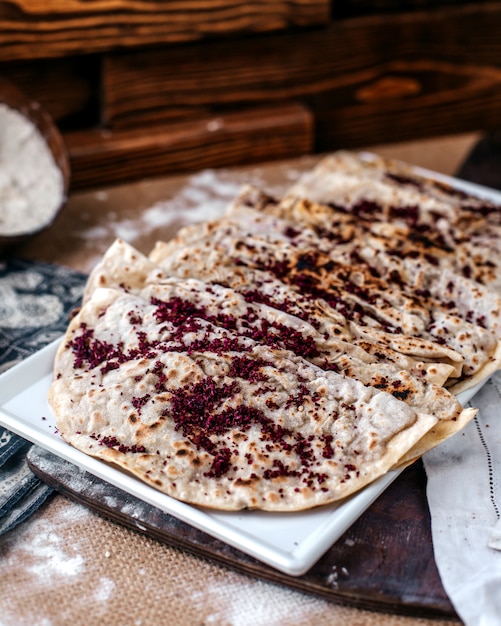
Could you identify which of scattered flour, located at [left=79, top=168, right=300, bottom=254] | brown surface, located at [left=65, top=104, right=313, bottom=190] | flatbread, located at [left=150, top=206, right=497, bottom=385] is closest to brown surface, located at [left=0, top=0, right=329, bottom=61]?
brown surface, located at [left=65, top=104, right=313, bottom=190]

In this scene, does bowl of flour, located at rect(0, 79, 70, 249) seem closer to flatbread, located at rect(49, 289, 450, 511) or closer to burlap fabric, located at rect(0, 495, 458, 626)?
flatbread, located at rect(49, 289, 450, 511)

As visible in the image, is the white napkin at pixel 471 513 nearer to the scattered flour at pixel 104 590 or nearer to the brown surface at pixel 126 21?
the scattered flour at pixel 104 590

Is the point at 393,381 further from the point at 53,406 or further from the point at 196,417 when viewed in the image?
the point at 53,406

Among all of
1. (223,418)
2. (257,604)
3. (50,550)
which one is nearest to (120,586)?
(50,550)

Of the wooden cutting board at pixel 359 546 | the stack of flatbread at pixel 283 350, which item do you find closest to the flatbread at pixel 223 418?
the stack of flatbread at pixel 283 350

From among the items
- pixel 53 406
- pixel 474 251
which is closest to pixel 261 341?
pixel 53 406

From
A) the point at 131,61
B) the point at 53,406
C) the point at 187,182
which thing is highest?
the point at 131,61
